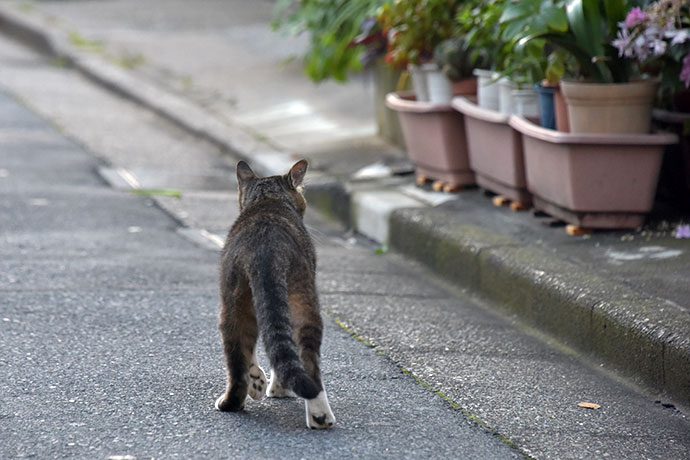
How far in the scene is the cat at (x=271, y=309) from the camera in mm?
3074

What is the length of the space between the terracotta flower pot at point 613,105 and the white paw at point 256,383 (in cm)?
217

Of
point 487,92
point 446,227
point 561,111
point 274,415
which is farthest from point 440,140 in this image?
point 274,415

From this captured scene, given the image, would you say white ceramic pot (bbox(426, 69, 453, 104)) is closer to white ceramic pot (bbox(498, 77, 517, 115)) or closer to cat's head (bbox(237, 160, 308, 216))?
white ceramic pot (bbox(498, 77, 517, 115))

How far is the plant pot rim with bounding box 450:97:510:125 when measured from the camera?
17.7ft

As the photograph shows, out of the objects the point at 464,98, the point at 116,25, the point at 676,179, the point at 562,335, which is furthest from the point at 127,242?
the point at 116,25

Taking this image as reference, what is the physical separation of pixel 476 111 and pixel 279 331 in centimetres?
283

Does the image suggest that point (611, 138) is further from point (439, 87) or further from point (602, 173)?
point (439, 87)

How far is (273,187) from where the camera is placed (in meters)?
3.74

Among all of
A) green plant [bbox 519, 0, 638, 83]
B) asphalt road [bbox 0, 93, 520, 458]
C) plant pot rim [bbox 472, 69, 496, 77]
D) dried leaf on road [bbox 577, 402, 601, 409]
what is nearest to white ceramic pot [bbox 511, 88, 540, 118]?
plant pot rim [bbox 472, 69, 496, 77]

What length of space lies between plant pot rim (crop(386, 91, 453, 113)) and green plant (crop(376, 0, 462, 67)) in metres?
0.24

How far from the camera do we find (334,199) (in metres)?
6.49

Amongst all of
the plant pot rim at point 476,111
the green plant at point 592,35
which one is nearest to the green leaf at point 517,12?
the green plant at point 592,35

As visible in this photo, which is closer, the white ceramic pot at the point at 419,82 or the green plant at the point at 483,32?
the green plant at the point at 483,32

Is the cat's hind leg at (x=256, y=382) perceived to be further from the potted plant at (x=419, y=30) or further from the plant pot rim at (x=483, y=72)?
the potted plant at (x=419, y=30)
